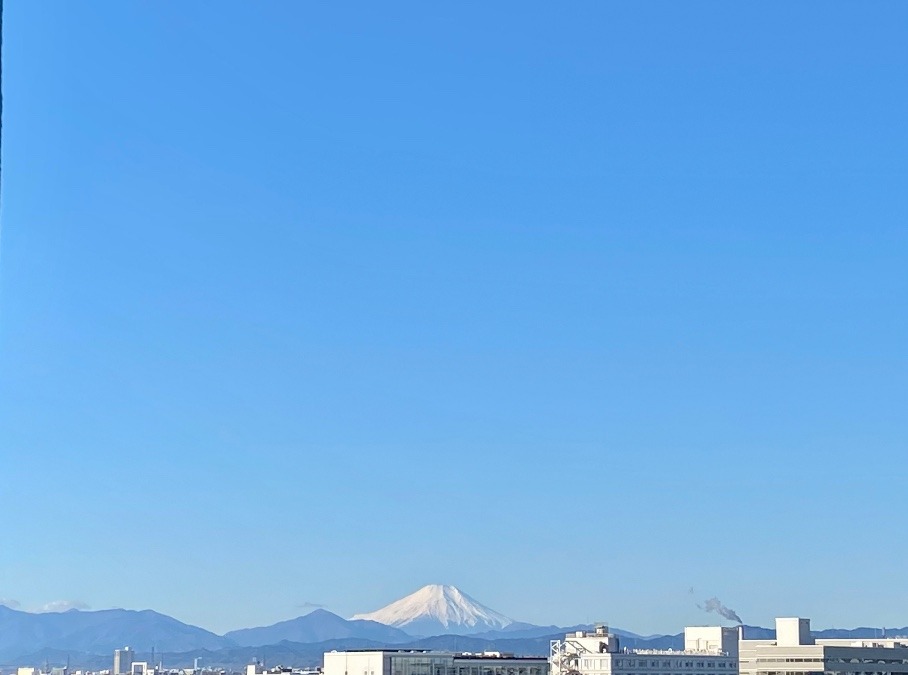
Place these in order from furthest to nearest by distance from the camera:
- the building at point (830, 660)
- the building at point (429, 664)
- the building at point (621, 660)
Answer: the building at point (830, 660) < the building at point (621, 660) < the building at point (429, 664)

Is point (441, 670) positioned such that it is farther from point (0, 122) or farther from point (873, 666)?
point (0, 122)

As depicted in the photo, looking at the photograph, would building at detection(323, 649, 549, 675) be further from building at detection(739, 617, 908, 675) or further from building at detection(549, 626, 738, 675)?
building at detection(739, 617, 908, 675)

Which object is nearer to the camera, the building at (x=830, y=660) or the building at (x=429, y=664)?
the building at (x=429, y=664)

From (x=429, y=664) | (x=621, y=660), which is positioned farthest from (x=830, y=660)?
(x=429, y=664)

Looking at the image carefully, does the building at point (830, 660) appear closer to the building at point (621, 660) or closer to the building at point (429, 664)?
the building at point (621, 660)

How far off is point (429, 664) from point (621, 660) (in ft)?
68.6

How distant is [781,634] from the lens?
192500mm

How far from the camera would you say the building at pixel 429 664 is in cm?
16300

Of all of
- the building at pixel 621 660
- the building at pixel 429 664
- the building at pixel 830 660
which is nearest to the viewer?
the building at pixel 429 664

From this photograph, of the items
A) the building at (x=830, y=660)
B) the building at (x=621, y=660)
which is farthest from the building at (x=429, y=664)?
the building at (x=830, y=660)

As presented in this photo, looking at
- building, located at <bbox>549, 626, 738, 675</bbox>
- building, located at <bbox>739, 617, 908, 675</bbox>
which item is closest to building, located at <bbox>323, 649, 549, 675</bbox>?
building, located at <bbox>549, 626, 738, 675</bbox>

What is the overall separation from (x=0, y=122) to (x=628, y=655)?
11315 centimetres

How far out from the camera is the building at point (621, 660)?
17062cm

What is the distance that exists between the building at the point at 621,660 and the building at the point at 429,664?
4150mm
